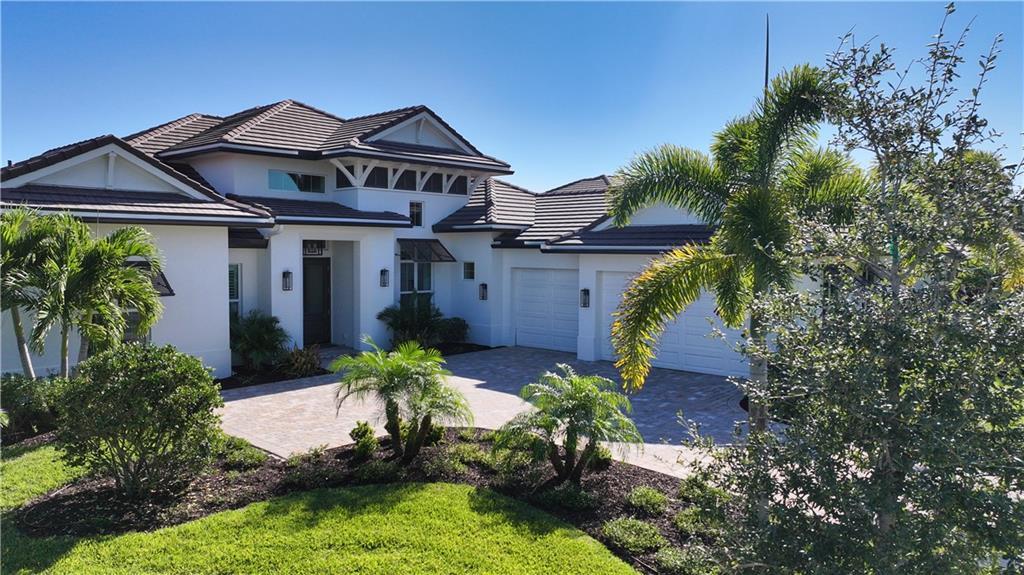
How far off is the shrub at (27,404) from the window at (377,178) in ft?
35.7

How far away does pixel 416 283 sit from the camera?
22094mm

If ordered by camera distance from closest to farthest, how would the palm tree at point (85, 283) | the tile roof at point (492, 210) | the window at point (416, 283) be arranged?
the palm tree at point (85, 283), the tile roof at point (492, 210), the window at point (416, 283)

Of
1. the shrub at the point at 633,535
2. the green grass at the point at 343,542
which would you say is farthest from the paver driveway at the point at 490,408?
the green grass at the point at 343,542

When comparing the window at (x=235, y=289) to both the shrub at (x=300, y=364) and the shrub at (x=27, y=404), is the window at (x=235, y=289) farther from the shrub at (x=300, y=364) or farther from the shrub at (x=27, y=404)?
the shrub at (x=27, y=404)

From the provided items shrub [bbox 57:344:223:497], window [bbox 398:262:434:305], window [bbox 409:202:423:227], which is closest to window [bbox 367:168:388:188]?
window [bbox 409:202:423:227]

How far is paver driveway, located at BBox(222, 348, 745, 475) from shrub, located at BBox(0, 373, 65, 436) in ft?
8.91

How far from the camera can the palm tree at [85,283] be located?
34.1 ft

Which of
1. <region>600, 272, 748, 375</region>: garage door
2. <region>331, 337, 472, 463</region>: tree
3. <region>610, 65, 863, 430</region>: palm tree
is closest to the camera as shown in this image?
<region>610, 65, 863, 430</region>: palm tree

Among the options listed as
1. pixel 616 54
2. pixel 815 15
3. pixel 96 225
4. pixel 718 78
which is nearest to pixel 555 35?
pixel 616 54

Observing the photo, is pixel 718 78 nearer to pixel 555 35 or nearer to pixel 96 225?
pixel 555 35

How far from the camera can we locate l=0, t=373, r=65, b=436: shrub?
1079cm

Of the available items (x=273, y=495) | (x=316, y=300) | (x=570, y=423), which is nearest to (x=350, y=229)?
(x=316, y=300)

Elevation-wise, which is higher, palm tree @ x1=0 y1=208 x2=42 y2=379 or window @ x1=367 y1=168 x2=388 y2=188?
window @ x1=367 y1=168 x2=388 y2=188

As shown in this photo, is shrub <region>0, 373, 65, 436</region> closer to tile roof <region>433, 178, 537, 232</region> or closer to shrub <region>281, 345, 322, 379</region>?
shrub <region>281, 345, 322, 379</region>
